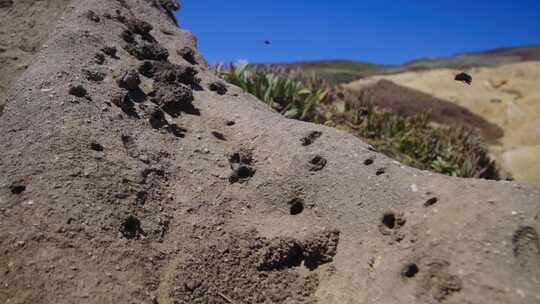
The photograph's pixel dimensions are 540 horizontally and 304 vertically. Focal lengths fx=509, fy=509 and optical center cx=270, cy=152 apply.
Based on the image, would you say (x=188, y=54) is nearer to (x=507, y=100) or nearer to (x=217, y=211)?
(x=217, y=211)

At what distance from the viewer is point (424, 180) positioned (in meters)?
3.30

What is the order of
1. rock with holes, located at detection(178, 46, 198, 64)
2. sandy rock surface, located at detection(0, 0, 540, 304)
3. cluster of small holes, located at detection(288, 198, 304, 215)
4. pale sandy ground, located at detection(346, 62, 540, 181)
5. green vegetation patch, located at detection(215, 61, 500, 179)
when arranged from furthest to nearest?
pale sandy ground, located at detection(346, 62, 540, 181) → green vegetation patch, located at detection(215, 61, 500, 179) → rock with holes, located at detection(178, 46, 198, 64) → cluster of small holes, located at detection(288, 198, 304, 215) → sandy rock surface, located at detection(0, 0, 540, 304)

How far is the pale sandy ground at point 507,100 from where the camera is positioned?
12.4m

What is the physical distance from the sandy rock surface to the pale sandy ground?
364 inches

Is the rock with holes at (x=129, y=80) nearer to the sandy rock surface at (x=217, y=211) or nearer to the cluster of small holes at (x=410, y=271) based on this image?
the sandy rock surface at (x=217, y=211)

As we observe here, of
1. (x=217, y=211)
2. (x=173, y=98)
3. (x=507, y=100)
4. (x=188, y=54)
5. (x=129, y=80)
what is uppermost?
(x=188, y=54)

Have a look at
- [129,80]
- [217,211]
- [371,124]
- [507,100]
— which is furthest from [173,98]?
[507,100]

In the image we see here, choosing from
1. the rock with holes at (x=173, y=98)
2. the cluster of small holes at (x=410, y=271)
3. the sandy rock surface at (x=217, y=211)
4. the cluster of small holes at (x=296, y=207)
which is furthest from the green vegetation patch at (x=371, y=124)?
the cluster of small holes at (x=410, y=271)

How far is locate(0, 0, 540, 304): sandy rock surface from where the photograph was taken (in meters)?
2.73

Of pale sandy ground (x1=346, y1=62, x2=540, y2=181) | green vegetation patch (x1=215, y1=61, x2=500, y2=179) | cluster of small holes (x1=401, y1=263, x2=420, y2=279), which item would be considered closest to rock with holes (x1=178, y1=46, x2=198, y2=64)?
green vegetation patch (x1=215, y1=61, x2=500, y2=179)

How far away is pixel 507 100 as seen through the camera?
19.6 m

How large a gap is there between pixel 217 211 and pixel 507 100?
1878cm

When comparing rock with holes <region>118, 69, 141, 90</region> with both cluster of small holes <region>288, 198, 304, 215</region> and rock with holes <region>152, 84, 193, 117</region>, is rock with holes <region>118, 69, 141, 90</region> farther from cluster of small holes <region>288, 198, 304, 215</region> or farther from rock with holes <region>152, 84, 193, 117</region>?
cluster of small holes <region>288, 198, 304, 215</region>

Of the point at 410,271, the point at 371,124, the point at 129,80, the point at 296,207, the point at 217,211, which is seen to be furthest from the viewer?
the point at 371,124
